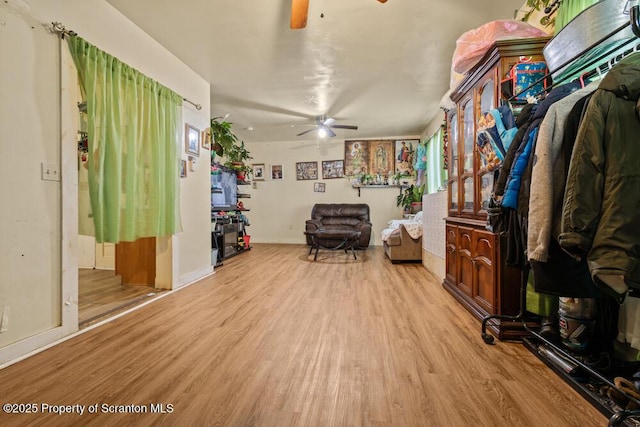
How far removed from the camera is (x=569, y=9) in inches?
60.0

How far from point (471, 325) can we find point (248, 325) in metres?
1.64

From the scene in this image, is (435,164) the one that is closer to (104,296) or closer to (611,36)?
(611,36)

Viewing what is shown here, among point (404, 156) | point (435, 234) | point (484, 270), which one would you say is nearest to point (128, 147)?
point (484, 270)

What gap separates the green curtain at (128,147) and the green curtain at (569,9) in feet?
9.96

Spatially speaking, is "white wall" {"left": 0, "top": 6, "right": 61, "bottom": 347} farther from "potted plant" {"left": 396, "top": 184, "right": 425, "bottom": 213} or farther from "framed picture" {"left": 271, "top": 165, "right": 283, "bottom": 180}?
"potted plant" {"left": 396, "top": 184, "right": 425, "bottom": 213}

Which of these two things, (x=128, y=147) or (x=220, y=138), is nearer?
(x=128, y=147)

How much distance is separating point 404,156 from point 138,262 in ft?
17.9

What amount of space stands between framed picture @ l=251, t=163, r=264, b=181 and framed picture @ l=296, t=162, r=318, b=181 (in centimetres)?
92

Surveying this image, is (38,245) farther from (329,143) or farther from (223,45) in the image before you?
(329,143)

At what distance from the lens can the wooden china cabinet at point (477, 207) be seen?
176 centimetres

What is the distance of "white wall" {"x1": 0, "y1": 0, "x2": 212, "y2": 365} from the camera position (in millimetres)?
1477

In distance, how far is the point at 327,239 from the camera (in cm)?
510

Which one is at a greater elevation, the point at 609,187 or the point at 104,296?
the point at 609,187

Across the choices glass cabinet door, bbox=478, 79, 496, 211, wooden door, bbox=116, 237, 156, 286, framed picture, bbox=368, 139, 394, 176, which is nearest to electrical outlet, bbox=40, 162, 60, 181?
wooden door, bbox=116, 237, 156, 286
